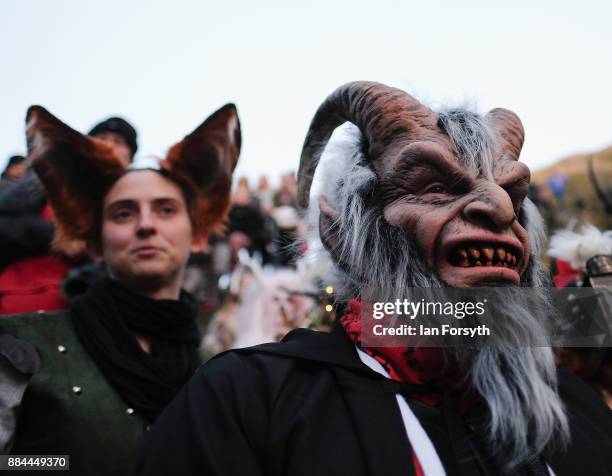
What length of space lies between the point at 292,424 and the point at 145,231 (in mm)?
1489

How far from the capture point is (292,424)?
1.52m

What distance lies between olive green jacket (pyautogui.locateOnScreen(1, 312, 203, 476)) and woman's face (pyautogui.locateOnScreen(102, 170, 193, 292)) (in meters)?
0.39

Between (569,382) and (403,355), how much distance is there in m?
0.65

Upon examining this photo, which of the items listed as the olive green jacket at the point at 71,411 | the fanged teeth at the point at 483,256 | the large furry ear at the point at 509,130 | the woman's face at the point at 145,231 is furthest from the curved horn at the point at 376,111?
the olive green jacket at the point at 71,411

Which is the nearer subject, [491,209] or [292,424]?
[292,424]

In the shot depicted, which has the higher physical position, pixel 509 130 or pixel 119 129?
pixel 119 129

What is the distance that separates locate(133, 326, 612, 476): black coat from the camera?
4.81ft

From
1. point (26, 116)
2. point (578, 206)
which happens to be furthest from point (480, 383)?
point (578, 206)

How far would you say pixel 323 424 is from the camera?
1562 mm

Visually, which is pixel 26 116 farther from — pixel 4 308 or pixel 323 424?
pixel 323 424

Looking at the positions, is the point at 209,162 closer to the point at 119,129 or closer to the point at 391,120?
the point at 119,129

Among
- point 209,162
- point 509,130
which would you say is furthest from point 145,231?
point 509,130

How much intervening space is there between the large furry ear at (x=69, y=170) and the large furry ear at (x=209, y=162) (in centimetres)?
31

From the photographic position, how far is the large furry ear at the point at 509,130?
198cm
